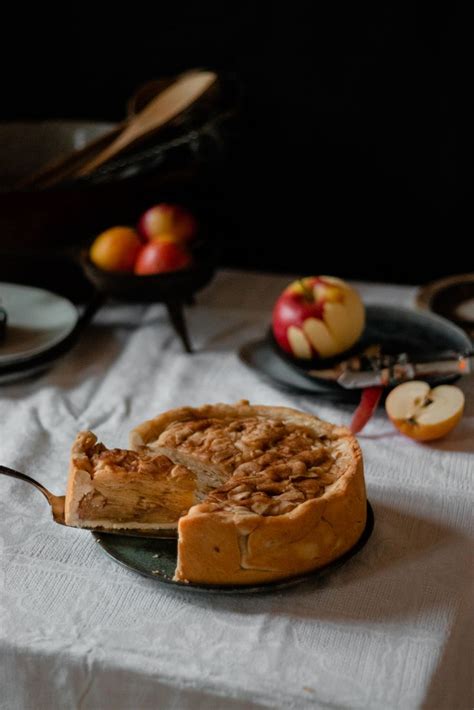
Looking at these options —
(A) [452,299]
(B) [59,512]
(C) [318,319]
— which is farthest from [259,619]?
(A) [452,299]

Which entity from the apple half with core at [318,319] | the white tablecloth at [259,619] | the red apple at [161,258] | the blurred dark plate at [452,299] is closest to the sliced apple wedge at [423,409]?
the white tablecloth at [259,619]

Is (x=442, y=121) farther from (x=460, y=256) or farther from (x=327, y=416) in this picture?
(x=327, y=416)

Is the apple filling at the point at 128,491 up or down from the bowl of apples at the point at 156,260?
up

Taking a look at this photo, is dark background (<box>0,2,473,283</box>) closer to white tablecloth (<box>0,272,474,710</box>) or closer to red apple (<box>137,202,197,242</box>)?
red apple (<box>137,202,197,242</box>)

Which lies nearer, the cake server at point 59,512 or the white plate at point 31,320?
the cake server at point 59,512

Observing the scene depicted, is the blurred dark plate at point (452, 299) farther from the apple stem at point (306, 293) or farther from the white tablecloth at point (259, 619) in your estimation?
the white tablecloth at point (259, 619)

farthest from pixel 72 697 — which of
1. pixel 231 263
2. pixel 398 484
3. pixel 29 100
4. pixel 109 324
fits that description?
pixel 29 100
